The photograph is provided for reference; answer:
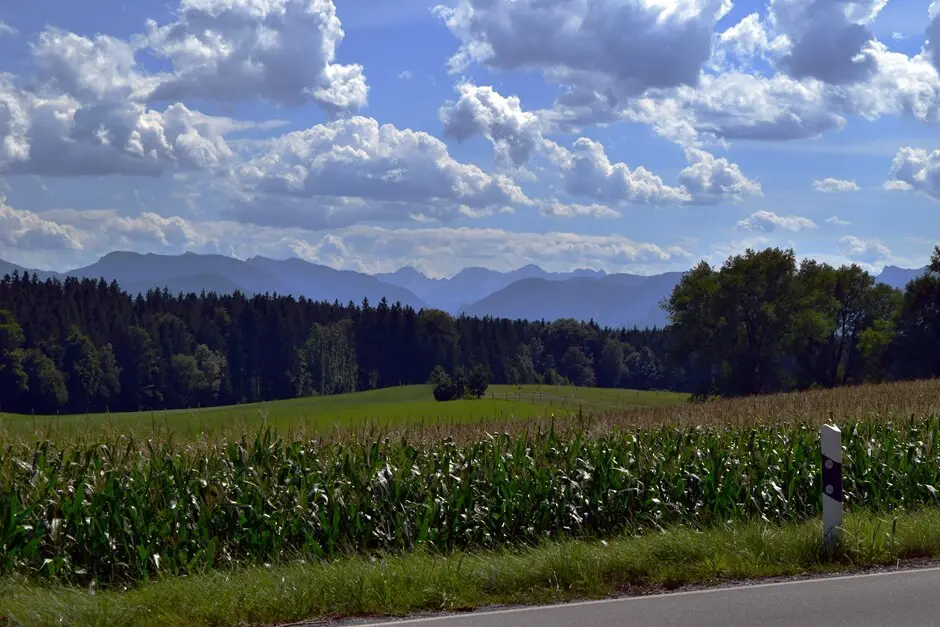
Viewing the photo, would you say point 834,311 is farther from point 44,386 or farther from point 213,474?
point 44,386

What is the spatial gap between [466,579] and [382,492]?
3.27m

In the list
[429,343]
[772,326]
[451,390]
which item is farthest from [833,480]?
[429,343]

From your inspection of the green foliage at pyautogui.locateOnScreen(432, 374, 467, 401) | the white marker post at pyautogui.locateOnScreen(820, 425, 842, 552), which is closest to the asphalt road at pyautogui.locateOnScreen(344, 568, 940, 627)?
the white marker post at pyautogui.locateOnScreen(820, 425, 842, 552)

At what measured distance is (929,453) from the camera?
42.9 ft

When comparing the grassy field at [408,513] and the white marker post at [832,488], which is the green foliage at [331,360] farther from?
the white marker post at [832,488]

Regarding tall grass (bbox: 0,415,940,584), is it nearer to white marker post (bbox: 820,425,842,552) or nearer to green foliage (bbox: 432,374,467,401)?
white marker post (bbox: 820,425,842,552)

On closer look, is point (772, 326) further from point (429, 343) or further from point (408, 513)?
point (429, 343)

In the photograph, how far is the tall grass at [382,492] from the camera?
32.1 feet

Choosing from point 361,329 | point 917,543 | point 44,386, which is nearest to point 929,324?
point 917,543

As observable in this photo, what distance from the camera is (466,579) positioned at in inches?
311

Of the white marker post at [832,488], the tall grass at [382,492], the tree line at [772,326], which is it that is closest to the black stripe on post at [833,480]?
the white marker post at [832,488]

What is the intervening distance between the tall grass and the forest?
4391 cm

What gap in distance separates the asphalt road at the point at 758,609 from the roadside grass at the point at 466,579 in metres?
0.42

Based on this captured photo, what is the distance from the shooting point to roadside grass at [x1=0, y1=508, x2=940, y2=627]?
716 centimetres
